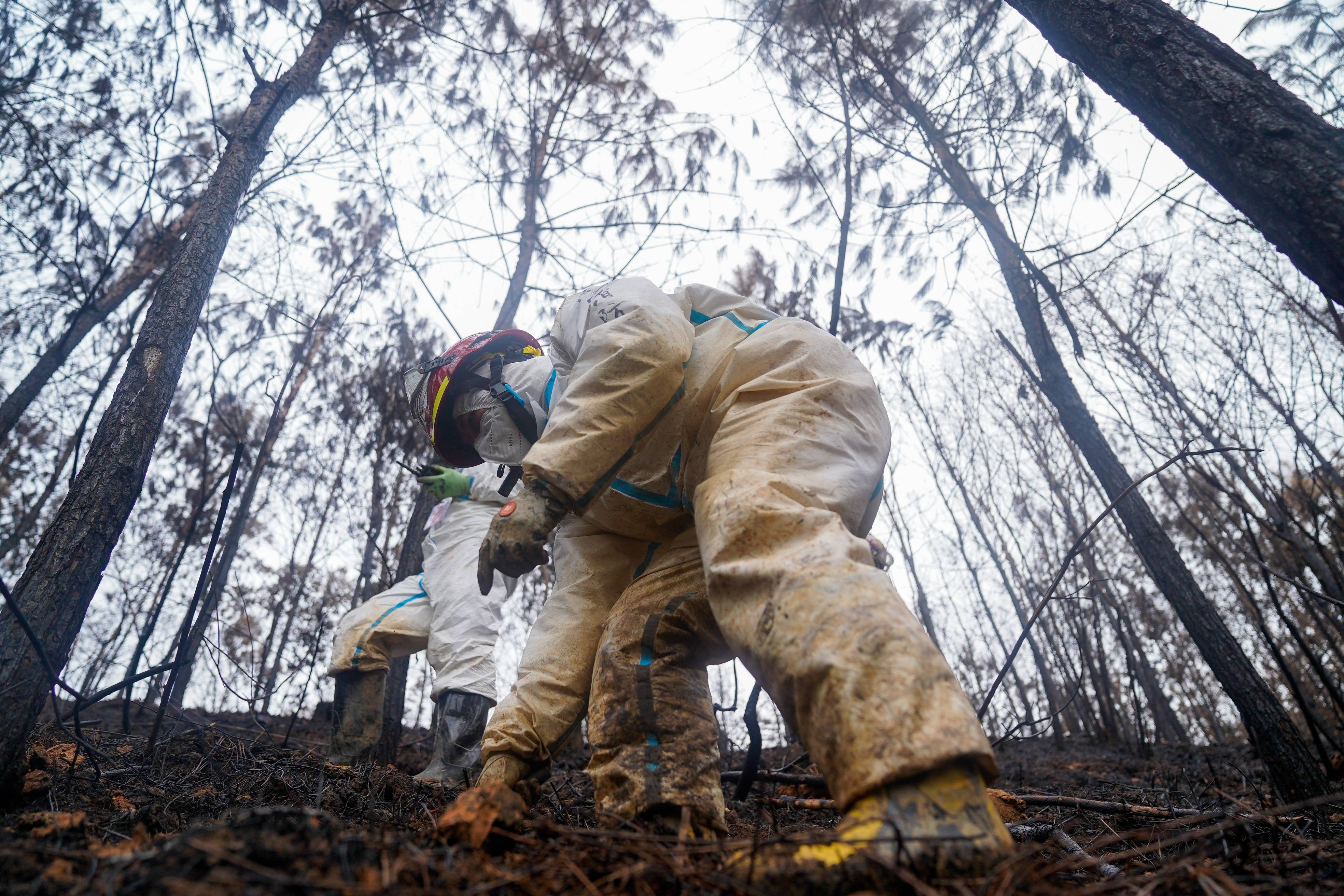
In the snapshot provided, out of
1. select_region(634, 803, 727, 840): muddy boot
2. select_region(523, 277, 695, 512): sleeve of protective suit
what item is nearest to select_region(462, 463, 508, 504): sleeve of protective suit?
select_region(523, 277, 695, 512): sleeve of protective suit

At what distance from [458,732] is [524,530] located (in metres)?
1.89

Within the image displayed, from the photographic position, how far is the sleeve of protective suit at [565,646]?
1.88m

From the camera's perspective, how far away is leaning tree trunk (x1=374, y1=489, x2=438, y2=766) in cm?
396

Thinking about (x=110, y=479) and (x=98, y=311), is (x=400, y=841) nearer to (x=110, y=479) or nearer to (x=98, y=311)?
(x=110, y=479)

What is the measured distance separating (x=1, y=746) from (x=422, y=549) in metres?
3.15

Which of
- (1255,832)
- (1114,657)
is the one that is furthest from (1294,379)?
(1114,657)

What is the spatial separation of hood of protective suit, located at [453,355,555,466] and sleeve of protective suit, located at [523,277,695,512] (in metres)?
0.69

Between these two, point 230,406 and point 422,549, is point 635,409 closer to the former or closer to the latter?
point 422,549

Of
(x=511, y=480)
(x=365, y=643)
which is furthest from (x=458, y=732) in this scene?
(x=511, y=480)

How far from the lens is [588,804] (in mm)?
2154

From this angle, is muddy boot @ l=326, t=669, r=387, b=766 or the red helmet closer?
the red helmet

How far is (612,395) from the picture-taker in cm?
183

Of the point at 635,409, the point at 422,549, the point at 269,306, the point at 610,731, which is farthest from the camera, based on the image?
the point at 269,306

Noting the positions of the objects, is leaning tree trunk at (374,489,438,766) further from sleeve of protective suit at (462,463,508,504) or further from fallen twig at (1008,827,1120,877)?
fallen twig at (1008,827,1120,877)
